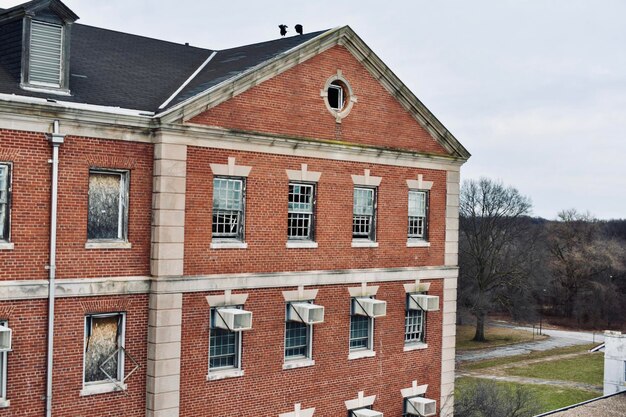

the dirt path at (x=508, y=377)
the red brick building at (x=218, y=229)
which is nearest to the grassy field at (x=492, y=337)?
the dirt path at (x=508, y=377)

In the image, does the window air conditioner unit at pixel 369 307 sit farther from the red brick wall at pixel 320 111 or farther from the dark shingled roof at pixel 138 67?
the dark shingled roof at pixel 138 67

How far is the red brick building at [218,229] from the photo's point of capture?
17.6 m

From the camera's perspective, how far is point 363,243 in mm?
24078

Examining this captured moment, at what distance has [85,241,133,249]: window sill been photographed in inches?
719

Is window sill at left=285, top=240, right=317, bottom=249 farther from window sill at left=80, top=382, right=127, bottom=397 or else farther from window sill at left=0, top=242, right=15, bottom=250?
window sill at left=0, top=242, right=15, bottom=250

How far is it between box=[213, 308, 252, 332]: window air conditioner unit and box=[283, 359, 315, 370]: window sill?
249 cm

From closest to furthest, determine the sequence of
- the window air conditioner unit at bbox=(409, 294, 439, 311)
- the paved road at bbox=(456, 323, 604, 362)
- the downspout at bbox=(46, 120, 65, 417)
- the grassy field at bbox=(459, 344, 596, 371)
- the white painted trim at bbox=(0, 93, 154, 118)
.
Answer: the white painted trim at bbox=(0, 93, 154, 118), the downspout at bbox=(46, 120, 65, 417), the window air conditioner unit at bbox=(409, 294, 439, 311), the grassy field at bbox=(459, 344, 596, 371), the paved road at bbox=(456, 323, 604, 362)

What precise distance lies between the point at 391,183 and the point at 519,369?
3765 cm

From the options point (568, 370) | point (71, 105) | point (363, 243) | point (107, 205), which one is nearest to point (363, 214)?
point (363, 243)

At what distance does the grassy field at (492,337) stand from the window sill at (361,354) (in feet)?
147

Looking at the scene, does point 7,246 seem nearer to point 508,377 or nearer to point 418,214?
point 418,214

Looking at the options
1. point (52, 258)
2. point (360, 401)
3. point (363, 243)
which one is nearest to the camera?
point (52, 258)

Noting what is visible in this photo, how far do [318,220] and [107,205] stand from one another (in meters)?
6.40

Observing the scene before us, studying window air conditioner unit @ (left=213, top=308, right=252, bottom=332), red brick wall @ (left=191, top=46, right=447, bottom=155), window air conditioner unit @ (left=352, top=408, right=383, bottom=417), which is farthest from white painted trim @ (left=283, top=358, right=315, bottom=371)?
red brick wall @ (left=191, top=46, right=447, bottom=155)
